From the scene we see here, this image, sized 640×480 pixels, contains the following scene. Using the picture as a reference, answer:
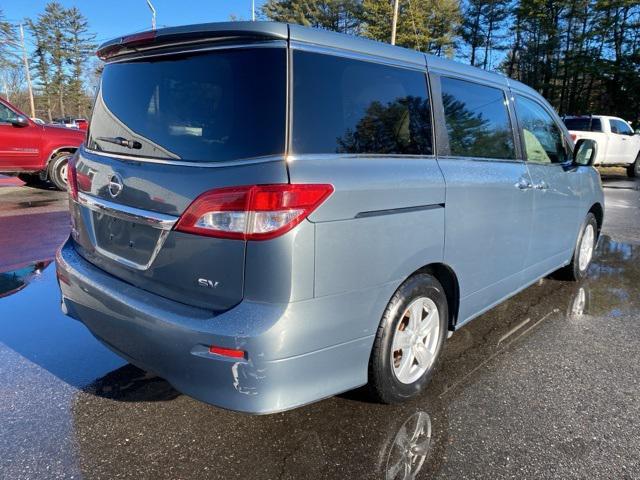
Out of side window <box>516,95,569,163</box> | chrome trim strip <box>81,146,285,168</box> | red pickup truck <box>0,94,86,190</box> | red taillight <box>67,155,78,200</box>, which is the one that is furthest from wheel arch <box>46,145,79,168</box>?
side window <box>516,95,569,163</box>

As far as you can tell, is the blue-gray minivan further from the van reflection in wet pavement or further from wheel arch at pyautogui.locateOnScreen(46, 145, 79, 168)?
wheel arch at pyautogui.locateOnScreen(46, 145, 79, 168)

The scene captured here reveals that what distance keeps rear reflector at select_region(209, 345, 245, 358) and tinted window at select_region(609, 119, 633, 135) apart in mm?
18215

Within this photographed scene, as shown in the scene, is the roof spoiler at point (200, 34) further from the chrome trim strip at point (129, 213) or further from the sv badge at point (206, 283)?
the sv badge at point (206, 283)

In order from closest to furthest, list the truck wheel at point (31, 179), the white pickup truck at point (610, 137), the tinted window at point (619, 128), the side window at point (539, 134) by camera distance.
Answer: the side window at point (539, 134)
the truck wheel at point (31, 179)
the white pickup truck at point (610, 137)
the tinted window at point (619, 128)

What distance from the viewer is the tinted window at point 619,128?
16641 mm

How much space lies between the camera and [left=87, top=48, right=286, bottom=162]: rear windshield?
A: 2053 mm

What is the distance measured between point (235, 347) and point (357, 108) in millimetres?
1252

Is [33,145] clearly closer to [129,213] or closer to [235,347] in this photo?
[129,213]

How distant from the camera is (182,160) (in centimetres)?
217

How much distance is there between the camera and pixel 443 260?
8.93 feet

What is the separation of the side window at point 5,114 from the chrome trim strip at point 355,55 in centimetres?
957

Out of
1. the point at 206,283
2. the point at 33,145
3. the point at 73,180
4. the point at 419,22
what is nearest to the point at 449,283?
the point at 206,283

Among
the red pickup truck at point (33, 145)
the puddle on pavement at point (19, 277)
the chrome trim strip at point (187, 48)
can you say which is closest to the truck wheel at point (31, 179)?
the red pickup truck at point (33, 145)

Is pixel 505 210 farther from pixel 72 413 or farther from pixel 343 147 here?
pixel 72 413
